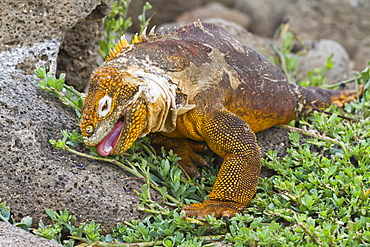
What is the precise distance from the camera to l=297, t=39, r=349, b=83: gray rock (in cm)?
804

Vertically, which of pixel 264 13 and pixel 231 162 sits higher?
pixel 264 13

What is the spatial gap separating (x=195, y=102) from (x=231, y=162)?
57 centimetres

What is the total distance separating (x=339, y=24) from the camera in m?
11.5

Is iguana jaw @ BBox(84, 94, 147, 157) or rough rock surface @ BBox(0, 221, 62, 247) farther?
iguana jaw @ BBox(84, 94, 147, 157)

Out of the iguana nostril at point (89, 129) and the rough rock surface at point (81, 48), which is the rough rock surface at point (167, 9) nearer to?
the rough rock surface at point (81, 48)

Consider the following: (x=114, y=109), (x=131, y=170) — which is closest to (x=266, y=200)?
(x=131, y=170)

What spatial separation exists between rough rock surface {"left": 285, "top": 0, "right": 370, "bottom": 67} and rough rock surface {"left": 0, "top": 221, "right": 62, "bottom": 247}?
954cm

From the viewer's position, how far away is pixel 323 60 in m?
8.30

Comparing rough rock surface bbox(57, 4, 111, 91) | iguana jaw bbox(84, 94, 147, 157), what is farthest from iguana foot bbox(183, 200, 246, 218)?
rough rock surface bbox(57, 4, 111, 91)

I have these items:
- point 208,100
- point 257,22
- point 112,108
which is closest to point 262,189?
point 208,100

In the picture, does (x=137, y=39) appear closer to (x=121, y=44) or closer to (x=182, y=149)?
(x=121, y=44)

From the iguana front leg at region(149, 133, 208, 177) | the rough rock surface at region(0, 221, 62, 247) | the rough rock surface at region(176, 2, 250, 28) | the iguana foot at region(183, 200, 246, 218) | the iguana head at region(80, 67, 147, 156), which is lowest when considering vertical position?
the rough rock surface at region(0, 221, 62, 247)

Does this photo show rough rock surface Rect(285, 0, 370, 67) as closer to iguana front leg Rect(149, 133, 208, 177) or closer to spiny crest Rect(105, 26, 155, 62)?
iguana front leg Rect(149, 133, 208, 177)

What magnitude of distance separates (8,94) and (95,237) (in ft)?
4.50
